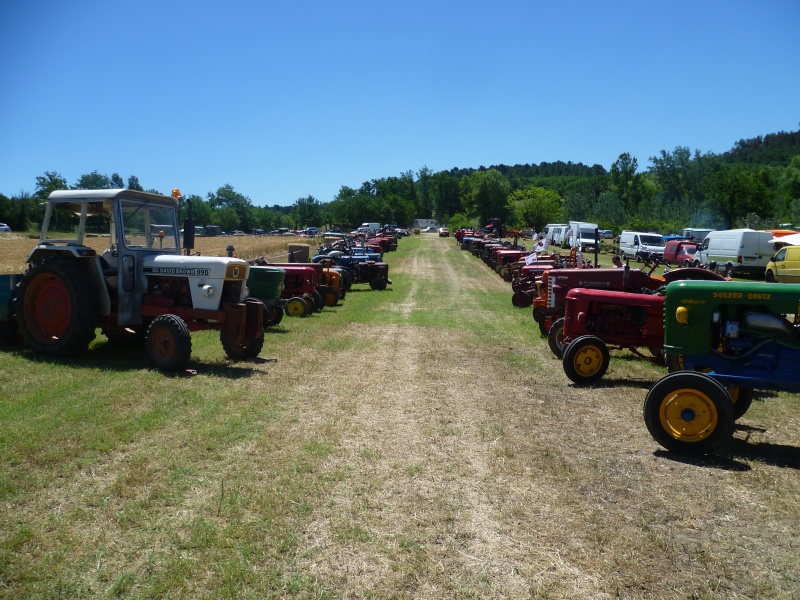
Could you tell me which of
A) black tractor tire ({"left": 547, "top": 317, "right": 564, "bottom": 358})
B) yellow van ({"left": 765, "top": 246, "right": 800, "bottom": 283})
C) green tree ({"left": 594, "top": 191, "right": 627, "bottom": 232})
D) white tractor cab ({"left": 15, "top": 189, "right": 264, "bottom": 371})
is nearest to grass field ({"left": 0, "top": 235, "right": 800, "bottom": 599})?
white tractor cab ({"left": 15, "top": 189, "right": 264, "bottom": 371})

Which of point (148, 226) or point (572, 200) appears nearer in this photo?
point (148, 226)

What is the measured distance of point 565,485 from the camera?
15.6 ft

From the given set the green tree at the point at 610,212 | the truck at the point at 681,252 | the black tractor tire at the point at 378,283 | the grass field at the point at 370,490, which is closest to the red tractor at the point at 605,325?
the grass field at the point at 370,490

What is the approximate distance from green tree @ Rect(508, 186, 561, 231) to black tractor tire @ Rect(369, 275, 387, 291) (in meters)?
57.3

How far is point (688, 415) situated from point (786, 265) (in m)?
20.8

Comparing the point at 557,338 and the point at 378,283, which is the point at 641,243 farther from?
the point at 557,338

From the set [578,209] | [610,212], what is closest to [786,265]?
[610,212]

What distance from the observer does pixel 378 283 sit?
21656mm

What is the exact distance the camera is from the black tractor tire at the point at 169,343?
7844 millimetres

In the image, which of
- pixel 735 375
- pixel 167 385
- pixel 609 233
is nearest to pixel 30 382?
pixel 167 385

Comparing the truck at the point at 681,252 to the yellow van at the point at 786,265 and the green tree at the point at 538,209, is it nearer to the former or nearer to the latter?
the yellow van at the point at 786,265

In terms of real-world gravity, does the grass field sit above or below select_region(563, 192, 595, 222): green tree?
below

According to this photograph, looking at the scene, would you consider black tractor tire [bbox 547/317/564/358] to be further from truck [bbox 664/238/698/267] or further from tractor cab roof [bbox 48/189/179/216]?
truck [bbox 664/238/698/267]

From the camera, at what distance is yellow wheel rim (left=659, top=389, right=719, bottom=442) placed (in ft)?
17.9
